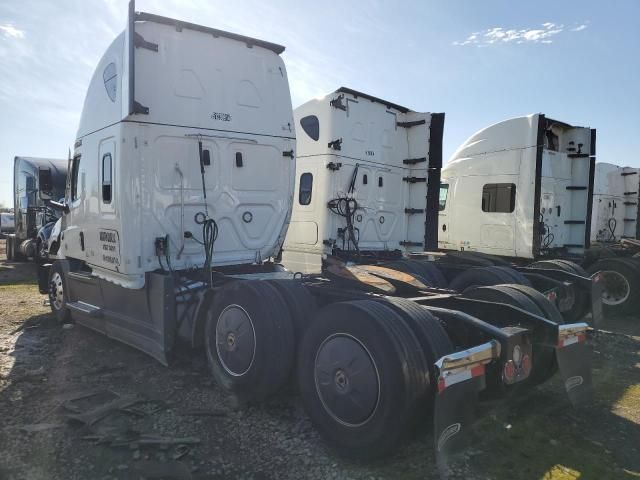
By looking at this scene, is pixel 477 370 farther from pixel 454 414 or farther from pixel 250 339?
pixel 250 339

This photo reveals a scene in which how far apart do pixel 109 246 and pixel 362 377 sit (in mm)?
3752

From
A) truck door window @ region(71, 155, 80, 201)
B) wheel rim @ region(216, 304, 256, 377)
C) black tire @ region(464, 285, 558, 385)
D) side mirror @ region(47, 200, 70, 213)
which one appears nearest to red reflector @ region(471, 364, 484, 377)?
black tire @ region(464, 285, 558, 385)

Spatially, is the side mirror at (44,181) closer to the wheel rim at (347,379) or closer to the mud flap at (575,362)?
the wheel rim at (347,379)

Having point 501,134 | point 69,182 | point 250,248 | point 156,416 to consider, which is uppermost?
point 501,134

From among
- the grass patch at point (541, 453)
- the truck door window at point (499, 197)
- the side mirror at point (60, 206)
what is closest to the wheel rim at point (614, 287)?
the truck door window at point (499, 197)

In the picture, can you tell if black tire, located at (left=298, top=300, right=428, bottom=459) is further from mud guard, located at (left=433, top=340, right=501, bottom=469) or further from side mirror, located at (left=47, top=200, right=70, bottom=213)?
side mirror, located at (left=47, top=200, right=70, bottom=213)

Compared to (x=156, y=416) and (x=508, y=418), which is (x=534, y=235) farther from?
(x=156, y=416)

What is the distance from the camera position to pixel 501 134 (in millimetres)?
9266

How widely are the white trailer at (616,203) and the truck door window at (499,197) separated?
5230mm

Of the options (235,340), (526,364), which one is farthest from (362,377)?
(235,340)

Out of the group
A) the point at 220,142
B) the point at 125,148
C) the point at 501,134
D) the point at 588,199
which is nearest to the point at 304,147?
the point at 220,142

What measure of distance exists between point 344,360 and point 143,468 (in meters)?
1.59

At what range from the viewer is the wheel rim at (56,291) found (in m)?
7.47

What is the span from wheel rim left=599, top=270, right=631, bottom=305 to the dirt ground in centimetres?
390
